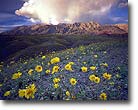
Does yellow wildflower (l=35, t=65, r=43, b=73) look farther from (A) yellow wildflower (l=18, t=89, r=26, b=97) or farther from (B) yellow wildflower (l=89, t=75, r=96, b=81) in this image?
(B) yellow wildflower (l=89, t=75, r=96, b=81)

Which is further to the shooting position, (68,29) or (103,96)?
(68,29)

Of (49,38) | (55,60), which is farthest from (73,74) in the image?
(49,38)

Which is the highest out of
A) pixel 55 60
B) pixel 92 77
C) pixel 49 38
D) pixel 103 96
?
pixel 49 38

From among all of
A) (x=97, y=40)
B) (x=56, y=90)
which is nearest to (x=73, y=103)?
(x=56, y=90)

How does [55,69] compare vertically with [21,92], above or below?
above

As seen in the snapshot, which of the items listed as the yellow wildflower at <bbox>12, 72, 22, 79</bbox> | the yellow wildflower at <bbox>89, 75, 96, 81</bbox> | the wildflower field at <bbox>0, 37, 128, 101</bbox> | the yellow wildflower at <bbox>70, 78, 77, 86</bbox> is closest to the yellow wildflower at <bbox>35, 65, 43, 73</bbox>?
the wildflower field at <bbox>0, 37, 128, 101</bbox>

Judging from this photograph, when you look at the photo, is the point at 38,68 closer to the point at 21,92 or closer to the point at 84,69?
the point at 21,92

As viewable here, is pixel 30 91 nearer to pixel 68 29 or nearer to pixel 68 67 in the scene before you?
pixel 68 67
